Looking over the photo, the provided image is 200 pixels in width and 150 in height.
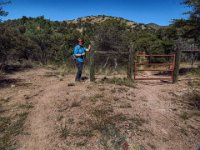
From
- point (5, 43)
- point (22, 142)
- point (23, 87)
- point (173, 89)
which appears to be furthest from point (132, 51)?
point (5, 43)

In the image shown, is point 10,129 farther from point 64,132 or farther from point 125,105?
point 125,105

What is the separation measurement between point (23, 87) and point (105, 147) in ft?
17.1

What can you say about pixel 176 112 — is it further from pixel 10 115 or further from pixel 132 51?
pixel 10 115

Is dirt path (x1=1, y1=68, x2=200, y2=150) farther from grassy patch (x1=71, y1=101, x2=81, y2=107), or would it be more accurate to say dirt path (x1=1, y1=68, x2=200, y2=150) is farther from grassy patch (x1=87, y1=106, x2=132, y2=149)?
grassy patch (x1=87, y1=106, x2=132, y2=149)

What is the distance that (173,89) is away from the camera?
26.9 ft

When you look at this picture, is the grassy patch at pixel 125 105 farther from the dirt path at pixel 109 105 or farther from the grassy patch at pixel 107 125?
the grassy patch at pixel 107 125

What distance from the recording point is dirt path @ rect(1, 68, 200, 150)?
4363mm

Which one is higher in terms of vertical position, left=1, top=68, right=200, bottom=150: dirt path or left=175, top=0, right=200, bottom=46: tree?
left=175, top=0, right=200, bottom=46: tree

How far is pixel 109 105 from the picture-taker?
6.12 meters

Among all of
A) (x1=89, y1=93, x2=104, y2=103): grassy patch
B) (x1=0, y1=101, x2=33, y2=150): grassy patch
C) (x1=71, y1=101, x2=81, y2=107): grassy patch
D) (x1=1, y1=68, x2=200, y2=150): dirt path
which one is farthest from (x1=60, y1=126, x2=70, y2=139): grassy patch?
(x1=89, y1=93, x2=104, y2=103): grassy patch

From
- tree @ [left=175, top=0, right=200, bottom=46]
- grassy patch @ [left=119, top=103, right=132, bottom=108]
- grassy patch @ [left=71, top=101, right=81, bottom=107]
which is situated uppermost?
tree @ [left=175, top=0, right=200, bottom=46]

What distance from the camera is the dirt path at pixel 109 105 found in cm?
436

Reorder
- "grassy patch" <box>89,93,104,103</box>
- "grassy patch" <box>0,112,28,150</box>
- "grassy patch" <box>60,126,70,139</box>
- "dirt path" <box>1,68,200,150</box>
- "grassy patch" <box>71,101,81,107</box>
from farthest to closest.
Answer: "grassy patch" <box>89,93,104,103</box> → "grassy patch" <box>71,101,81,107</box> → "grassy patch" <box>60,126,70,139</box> → "dirt path" <box>1,68,200,150</box> → "grassy patch" <box>0,112,28,150</box>

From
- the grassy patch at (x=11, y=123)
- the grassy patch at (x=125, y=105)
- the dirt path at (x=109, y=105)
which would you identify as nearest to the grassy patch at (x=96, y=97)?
the dirt path at (x=109, y=105)
